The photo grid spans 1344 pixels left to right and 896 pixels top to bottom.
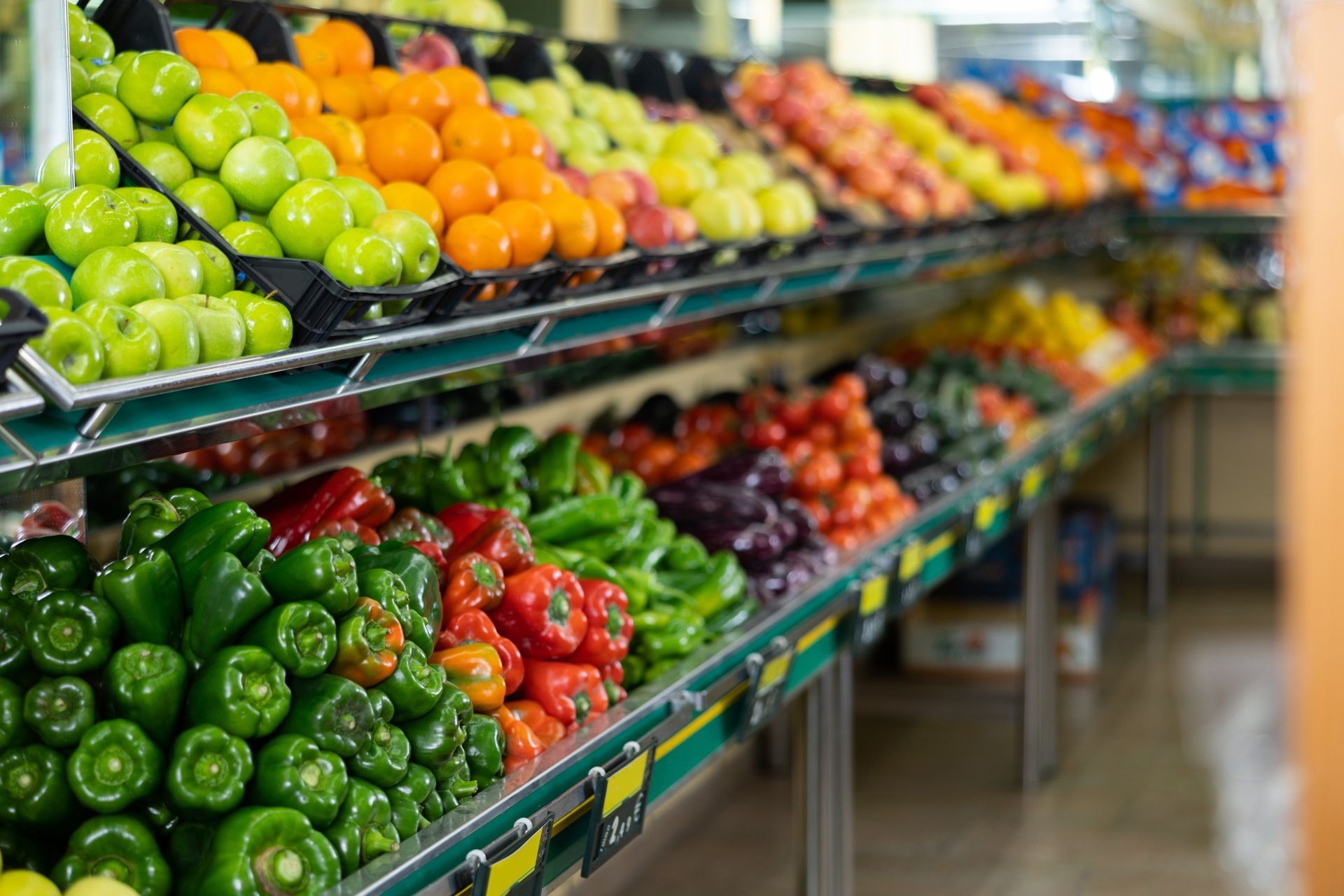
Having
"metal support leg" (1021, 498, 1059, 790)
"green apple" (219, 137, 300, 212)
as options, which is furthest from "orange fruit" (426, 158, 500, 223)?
"metal support leg" (1021, 498, 1059, 790)

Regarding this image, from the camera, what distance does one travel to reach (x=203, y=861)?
1495 mm

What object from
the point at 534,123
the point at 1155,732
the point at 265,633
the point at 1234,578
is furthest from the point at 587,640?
the point at 1234,578

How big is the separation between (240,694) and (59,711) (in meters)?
0.17

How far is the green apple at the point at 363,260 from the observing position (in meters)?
1.83

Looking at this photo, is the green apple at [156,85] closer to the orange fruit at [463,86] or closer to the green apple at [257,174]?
the green apple at [257,174]

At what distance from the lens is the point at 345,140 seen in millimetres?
2297

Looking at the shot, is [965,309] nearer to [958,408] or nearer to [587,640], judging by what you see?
[958,408]

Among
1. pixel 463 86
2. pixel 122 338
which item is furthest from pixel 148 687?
pixel 463 86

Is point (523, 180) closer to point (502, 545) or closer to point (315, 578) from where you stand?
point (502, 545)

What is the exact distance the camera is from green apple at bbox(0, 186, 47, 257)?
1.62 m

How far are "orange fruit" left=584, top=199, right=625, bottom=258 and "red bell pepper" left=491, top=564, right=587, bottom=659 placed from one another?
54cm

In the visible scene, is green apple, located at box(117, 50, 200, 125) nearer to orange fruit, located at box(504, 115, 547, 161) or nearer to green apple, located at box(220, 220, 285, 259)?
green apple, located at box(220, 220, 285, 259)

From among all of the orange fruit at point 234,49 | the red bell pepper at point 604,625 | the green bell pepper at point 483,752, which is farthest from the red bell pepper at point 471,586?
the orange fruit at point 234,49

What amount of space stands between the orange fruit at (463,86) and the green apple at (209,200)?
73 cm
